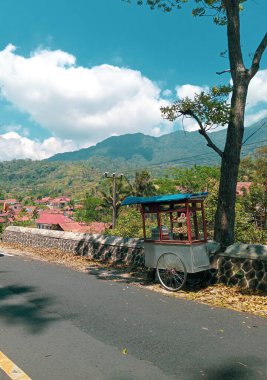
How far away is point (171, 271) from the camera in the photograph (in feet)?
27.4

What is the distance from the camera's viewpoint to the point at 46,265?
474 inches

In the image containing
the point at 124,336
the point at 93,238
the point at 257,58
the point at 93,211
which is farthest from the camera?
the point at 93,211

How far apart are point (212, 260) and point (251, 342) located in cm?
380

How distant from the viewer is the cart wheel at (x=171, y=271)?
812cm

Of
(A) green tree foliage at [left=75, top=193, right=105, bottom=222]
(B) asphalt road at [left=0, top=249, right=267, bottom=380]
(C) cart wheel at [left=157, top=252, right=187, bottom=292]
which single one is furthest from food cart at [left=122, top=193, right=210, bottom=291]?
(A) green tree foliage at [left=75, top=193, right=105, bottom=222]

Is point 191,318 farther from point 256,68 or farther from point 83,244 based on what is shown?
point 83,244

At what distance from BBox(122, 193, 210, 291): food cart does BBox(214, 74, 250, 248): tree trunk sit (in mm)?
659

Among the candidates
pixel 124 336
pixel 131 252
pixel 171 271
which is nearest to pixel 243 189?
pixel 131 252

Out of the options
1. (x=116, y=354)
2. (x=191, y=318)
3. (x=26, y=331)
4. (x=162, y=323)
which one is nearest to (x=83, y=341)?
(x=116, y=354)

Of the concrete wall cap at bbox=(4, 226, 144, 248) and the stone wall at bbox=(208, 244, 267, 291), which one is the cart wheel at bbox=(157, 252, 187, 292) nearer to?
the stone wall at bbox=(208, 244, 267, 291)

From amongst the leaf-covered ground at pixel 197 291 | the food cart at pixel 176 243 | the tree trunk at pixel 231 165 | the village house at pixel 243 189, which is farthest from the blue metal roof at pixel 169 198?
the village house at pixel 243 189

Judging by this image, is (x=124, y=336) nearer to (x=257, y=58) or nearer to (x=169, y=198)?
(x=169, y=198)

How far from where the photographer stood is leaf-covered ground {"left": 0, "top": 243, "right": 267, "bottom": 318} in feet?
22.6

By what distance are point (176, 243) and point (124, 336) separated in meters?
3.44
